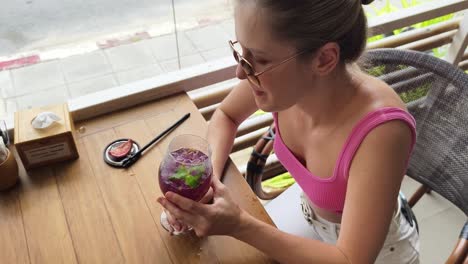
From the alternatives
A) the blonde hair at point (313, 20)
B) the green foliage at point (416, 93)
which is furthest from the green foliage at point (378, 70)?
the blonde hair at point (313, 20)

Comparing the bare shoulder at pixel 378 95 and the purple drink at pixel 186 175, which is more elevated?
the bare shoulder at pixel 378 95

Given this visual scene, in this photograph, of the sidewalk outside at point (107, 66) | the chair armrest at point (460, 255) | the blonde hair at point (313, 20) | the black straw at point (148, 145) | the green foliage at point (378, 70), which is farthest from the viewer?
the sidewalk outside at point (107, 66)

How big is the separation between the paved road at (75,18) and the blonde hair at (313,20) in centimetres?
60

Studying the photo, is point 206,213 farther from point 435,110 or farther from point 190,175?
point 435,110

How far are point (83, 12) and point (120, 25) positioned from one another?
0.14 m

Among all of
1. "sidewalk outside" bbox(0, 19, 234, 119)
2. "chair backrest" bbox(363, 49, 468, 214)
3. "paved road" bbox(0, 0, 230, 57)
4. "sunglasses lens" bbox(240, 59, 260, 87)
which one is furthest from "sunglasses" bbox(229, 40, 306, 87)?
"sidewalk outside" bbox(0, 19, 234, 119)

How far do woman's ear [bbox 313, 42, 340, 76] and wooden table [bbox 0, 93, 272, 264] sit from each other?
378 millimetres

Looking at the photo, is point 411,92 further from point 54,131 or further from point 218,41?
point 54,131

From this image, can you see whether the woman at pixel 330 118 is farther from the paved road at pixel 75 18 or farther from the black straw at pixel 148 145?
the paved road at pixel 75 18

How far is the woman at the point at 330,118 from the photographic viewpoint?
0.88 metres

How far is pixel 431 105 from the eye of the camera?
53.1 inches

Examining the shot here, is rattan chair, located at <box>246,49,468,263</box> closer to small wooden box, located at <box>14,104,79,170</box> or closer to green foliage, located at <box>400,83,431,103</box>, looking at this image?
green foliage, located at <box>400,83,431,103</box>

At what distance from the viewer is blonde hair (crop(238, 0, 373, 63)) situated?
2.78ft

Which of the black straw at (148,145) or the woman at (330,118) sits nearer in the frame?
the woman at (330,118)
